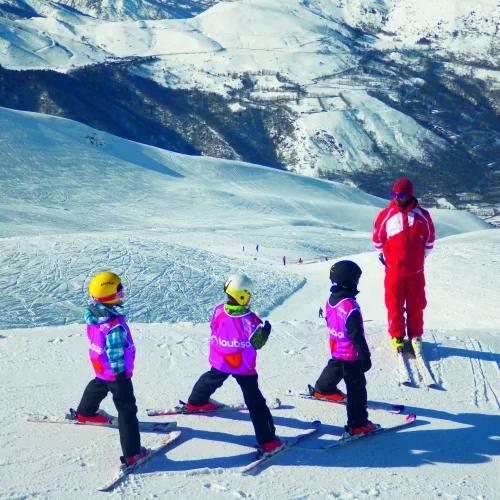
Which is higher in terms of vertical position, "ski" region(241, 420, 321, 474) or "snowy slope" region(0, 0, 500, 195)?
"snowy slope" region(0, 0, 500, 195)

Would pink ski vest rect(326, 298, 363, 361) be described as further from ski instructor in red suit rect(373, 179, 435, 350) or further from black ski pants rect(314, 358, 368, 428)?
ski instructor in red suit rect(373, 179, 435, 350)

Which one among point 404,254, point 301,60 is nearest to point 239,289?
point 404,254

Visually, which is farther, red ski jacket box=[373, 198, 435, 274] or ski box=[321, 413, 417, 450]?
red ski jacket box=[373, 198, 435, 274]

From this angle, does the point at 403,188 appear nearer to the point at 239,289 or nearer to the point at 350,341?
the point at 350,341

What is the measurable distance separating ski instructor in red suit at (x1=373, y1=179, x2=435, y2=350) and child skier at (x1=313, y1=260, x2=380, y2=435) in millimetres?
1493

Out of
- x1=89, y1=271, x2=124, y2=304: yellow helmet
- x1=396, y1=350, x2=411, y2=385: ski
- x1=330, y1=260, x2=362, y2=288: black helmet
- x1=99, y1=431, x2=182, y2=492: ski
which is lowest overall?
x1=99, y1=431, x2=182, y2=492: ski

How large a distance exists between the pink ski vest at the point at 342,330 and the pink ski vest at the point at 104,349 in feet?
4.80

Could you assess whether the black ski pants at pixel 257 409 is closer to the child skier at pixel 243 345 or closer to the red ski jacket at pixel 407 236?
the child skier at pixel 243 345

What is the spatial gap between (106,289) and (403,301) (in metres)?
3.25

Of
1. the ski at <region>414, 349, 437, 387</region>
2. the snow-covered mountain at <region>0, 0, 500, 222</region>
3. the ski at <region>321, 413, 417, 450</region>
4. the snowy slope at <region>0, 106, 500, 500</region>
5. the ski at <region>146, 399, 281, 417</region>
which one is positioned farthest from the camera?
the snow-covered mountain at <region>0, 0, 500, 222</region>

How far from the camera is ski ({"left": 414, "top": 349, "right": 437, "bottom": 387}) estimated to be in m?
5.40

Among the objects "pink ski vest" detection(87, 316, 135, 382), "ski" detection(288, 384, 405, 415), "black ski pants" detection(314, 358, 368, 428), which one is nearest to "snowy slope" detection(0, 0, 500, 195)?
"ski" detection(288, 384, 405, 415)

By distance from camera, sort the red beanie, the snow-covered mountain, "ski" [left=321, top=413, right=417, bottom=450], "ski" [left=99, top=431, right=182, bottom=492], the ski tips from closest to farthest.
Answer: "ski" [left=99, top=431, right=182, bottom=492] → "ski" [left=321, top=413, right=417, bottom=450] → the ski tips → the red beanie → the snow-covered mountain

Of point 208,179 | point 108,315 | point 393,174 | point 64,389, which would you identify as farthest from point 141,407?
point 393,174
